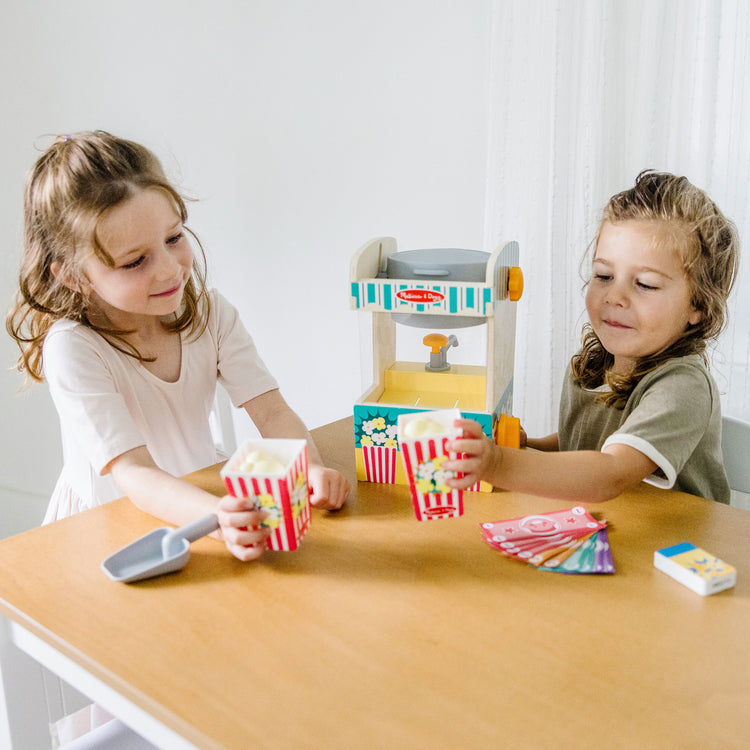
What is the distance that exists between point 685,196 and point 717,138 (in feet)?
1.32

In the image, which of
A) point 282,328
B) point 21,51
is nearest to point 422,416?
point 282,328

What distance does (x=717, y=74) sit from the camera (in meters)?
1.37

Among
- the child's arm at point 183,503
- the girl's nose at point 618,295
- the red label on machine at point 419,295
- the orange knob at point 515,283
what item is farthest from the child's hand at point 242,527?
the girl's nose at point 618,295

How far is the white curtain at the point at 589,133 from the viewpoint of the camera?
4.51 ft

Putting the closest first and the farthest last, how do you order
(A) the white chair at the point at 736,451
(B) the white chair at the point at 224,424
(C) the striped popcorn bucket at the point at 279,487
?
(C) the striped popcorn bucket at the point at 279,487, (A) the white chair at the point at 736,451, (B) the white chair at the point at 224,424

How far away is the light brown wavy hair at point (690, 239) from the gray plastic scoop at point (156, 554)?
0.68m

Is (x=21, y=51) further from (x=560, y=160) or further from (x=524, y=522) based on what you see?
(x=524, y=522)

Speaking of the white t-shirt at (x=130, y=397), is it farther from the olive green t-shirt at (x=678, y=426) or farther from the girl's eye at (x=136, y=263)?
the olive green t-shirt at (x=678, y=426)

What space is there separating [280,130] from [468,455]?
1.62 metres

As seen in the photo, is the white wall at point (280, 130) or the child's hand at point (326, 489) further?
the white wall at point (280, 130)

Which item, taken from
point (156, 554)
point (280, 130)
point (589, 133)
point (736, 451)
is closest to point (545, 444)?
point (736, 451)

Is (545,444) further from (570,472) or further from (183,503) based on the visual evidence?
(183,503)

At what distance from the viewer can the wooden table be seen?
61 cm

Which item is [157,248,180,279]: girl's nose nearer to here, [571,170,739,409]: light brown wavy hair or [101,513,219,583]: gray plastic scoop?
[101,513,219,583]: gray plastic scoop
